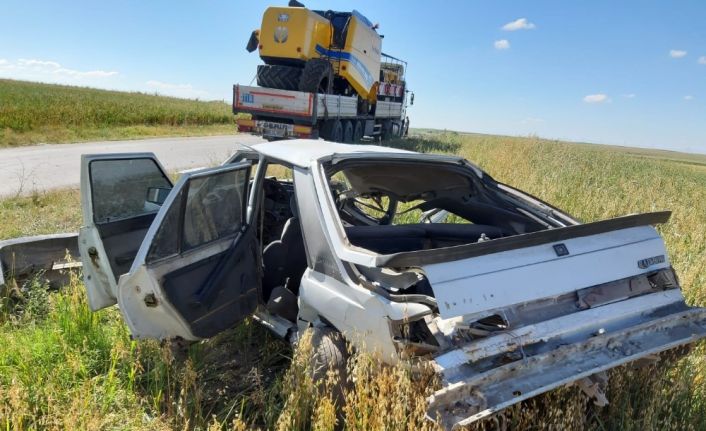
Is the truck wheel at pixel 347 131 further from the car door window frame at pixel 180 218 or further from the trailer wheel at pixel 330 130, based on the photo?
the car door window frame at pixel 180 218

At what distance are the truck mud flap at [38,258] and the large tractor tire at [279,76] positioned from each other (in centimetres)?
1005

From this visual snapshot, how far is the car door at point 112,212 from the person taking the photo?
2.84m

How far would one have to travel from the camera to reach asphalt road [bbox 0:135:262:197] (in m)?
8.42

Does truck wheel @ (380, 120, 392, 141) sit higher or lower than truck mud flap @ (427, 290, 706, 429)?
higher

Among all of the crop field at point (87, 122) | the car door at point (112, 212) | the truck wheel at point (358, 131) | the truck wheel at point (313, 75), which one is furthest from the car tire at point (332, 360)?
the crop field at point (87, 122)

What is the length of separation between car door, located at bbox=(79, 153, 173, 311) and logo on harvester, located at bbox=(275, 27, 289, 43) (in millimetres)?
10265

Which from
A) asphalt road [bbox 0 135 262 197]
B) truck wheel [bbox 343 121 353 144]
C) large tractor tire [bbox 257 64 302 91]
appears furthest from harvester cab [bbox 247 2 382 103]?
asphalt road [bbox 0 135 262 197]

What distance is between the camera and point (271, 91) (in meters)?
13.0

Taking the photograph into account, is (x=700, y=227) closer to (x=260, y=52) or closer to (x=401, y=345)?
(x=401, y=345)

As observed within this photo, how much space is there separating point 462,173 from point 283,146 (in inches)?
52.6

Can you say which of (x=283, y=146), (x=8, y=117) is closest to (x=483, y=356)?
(x=283, y=146)

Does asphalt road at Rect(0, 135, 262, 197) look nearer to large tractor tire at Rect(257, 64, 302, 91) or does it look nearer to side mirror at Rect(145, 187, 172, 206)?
large tractor tire at Rect(257, 64, 302, 91)

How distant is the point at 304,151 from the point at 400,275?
1290mm

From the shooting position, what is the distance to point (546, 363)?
208cm
